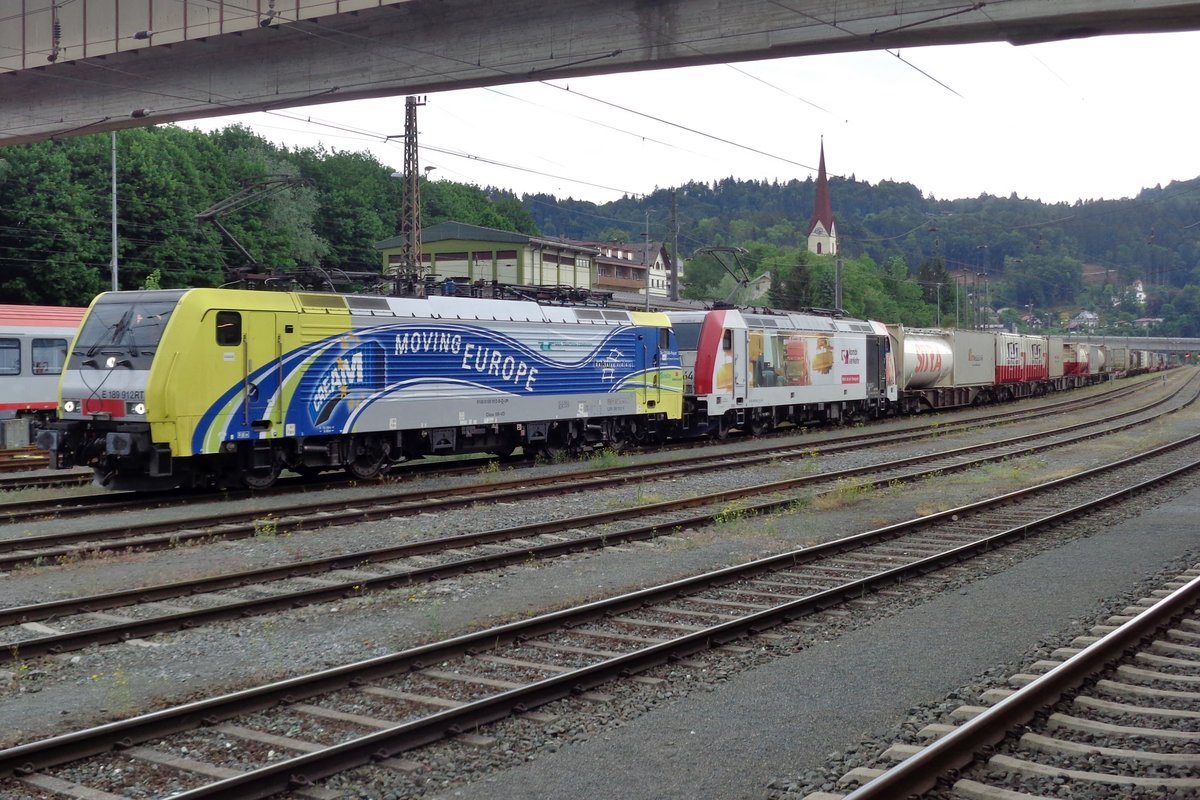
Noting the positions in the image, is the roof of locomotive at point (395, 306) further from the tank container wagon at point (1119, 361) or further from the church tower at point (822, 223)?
the church tower at point (822, 223)

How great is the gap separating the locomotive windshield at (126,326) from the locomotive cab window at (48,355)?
12613mm

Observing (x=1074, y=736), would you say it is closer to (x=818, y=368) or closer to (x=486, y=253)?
(x=818, y=368)

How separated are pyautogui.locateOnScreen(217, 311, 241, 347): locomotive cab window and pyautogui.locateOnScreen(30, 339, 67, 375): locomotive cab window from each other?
14.1m

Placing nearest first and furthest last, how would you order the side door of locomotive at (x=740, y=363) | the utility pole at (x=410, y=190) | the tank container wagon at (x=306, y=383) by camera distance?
the tank container wagon at (x=306, y=383)
the side door of locomotive at (x=740, y=363)
the utility pole at (x=410, y=190)

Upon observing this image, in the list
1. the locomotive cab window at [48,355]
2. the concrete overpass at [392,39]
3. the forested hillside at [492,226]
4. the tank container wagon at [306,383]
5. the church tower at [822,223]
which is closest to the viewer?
the concrete overpass at [392,39]

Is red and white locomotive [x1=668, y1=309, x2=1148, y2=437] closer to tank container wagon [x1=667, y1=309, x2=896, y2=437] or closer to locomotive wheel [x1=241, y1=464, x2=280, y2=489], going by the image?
tank container wagon [x1=667, y1=309, x2=896, y2=437]

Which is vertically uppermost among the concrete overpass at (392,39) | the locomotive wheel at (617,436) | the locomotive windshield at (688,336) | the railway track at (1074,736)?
the concrete overpass at (392,39)

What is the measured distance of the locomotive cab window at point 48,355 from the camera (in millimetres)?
27875

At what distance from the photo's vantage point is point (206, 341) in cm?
1600

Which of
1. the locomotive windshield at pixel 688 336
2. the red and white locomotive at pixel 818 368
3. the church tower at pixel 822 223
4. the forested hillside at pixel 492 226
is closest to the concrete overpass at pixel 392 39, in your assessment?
the forested hillside at pixel 492 226

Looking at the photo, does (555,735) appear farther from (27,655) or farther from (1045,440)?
(1045,440)

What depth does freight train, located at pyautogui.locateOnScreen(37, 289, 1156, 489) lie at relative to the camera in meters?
16.0

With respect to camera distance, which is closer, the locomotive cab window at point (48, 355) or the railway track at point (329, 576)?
the railway track at point (329, 576)

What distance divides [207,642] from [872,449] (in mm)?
20573
